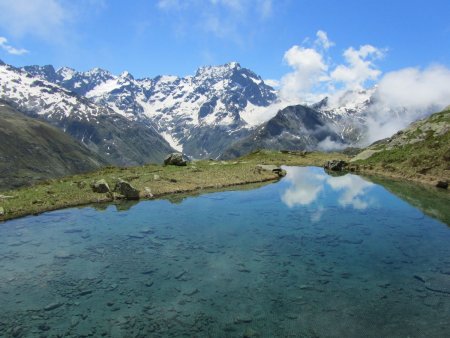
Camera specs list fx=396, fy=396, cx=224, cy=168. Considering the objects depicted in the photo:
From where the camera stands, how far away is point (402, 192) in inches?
2271

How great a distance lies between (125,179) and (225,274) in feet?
116

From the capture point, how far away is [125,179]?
192 ft

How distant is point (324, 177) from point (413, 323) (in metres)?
56.5

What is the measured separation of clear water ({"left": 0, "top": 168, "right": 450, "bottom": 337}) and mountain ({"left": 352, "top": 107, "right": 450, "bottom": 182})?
26587 mm

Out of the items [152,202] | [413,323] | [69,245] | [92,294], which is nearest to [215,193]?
[152,202]

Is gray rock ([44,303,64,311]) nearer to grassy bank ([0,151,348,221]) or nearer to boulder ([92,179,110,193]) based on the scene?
grassy bank ([0,151,348,221])

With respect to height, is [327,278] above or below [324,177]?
below

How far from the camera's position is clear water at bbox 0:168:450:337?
67.2 ft

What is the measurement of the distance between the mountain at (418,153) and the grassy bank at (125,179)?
976 inches

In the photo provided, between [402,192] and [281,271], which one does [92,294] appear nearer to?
[281,271]

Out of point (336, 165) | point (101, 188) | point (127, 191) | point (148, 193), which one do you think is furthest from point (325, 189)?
point (101, 188)

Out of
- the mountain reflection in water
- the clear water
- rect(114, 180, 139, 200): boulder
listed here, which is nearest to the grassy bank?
rect(114, 180, 139, 200): boulder

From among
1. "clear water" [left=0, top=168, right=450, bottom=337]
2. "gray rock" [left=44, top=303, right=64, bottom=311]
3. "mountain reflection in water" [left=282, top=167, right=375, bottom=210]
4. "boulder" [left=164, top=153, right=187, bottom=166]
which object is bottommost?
"gray rock" [left=44, top=303, right=64, bottom=311]

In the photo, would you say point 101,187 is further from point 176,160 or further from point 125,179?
point 176,160
